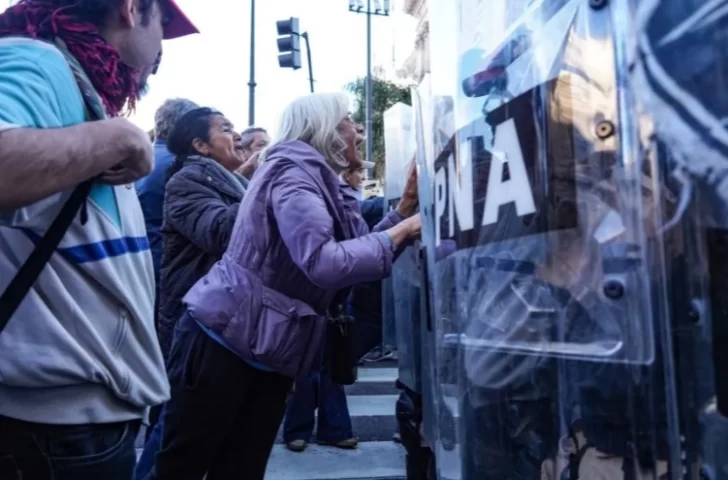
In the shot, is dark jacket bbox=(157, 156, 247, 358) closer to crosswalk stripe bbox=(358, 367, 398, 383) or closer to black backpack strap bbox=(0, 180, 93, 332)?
black backpack strap bbox=(0, 180, 93, 332)

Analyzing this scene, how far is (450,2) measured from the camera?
1819mm

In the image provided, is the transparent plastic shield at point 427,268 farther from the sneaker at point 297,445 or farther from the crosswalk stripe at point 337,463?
the sneaker at point 297,445

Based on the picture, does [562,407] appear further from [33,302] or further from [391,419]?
[391,419]

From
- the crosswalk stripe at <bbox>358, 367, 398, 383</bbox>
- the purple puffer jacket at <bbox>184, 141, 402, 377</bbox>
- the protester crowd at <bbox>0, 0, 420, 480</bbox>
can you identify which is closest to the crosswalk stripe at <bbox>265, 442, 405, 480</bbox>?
the crosswalk stripe at <bbox>358, 367, 398, 383</bbox>

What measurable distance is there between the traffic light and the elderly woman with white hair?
Answer: 11.0 metres

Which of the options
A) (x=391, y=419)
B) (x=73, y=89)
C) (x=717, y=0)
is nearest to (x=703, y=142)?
(x=717, y=0)

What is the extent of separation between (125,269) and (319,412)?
11.4 feet

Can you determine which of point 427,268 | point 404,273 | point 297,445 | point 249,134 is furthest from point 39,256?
point 249,134

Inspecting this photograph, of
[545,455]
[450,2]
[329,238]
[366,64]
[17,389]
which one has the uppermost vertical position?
Result: [366,64]

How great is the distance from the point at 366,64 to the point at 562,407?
76.5ft

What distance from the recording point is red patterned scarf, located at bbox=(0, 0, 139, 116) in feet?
4.90

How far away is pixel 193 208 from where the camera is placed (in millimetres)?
3574

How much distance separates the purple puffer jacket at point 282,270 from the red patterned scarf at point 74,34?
101 centimetres

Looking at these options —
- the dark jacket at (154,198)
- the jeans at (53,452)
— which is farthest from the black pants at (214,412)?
the dark jacket at (154,198)
